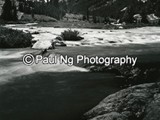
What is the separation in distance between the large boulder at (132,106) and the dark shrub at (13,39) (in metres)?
20.3

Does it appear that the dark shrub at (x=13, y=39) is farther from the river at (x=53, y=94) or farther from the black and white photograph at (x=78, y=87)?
the river at (x=53, y=94)

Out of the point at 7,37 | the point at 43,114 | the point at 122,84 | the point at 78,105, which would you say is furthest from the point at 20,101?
the point at 7,37

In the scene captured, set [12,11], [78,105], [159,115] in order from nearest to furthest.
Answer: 1. [159,115]
2. [78,105]
3. [12,11]

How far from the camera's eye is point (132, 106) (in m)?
8.41

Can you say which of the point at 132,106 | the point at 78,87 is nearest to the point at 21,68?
the point at 78,87

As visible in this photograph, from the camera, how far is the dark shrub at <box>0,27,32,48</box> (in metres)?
28.1

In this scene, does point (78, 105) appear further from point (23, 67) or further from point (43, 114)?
point (23, 67)

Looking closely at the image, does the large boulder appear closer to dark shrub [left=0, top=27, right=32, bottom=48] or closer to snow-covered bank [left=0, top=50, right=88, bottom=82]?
snow-covered bank [left=0, top=50, right=88, bottom=82]

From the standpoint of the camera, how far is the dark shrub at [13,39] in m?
28.1

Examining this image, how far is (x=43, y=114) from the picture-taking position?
31.7 feet

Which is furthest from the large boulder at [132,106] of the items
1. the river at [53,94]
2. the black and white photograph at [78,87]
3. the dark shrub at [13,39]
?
the dark shrub at [13,39]

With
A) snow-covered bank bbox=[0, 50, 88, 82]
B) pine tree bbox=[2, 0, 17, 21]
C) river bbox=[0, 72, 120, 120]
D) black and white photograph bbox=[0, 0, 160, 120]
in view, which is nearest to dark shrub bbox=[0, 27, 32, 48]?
black and white photograph bbox=[0, 0, 160, 120]

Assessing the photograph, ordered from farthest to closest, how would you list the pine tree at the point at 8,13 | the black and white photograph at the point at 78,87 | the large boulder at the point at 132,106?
the pine tree at the point at 8,13 → the black and white photograph at the point at 78,87 → the large boulder at the point at 132,106

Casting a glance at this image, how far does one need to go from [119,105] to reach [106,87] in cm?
420
